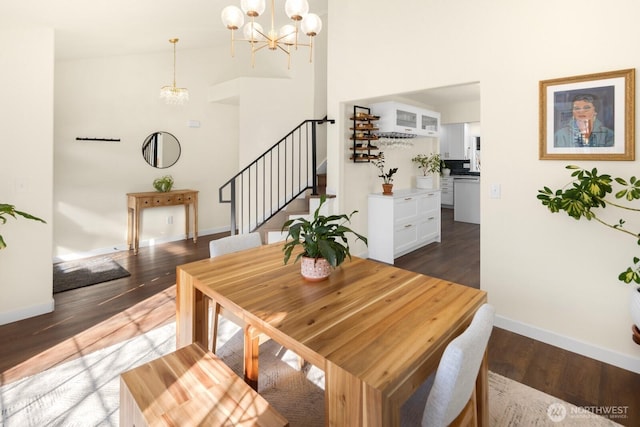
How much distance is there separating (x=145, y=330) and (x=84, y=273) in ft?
6.71

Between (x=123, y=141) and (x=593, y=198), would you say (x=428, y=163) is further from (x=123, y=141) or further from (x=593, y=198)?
(x=123, y=141)

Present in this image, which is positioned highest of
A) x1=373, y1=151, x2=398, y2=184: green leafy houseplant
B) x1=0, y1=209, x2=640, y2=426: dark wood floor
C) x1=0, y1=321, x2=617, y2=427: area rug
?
x1=373, y1=151, x2=398, y2=184: green leafy houseplant

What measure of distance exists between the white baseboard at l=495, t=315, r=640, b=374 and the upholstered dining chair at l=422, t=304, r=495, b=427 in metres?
1.80

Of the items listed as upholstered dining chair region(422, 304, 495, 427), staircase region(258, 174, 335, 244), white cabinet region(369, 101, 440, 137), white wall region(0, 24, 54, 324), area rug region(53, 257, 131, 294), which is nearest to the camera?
upholstered dining chair region(422, 304, 495, 427)

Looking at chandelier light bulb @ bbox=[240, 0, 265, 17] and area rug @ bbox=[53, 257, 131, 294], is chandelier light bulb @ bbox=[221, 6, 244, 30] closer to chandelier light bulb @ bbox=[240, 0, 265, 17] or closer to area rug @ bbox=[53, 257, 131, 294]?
chandelier light bulb @ bbox=[240, 0, 265, 17]

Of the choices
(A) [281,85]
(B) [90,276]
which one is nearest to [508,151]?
(A) [281,85]

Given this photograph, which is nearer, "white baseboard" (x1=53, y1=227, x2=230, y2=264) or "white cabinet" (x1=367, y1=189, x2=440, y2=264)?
"white cabinet" (x1=367, y1=189, x2=440, y2=264)

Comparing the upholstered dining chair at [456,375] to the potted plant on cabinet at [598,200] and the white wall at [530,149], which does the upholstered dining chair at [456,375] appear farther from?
the white wall at [530,149]

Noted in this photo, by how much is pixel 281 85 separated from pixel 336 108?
179cm

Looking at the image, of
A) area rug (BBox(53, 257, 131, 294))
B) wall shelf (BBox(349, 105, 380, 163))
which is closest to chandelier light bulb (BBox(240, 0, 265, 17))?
wall shelf (BBox(349, 105, 380, 163))

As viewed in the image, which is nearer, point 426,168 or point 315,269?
point 315,269

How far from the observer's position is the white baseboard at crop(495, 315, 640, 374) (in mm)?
2238

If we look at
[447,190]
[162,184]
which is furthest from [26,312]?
[447,190]

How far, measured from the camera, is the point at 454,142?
8.95 meters
